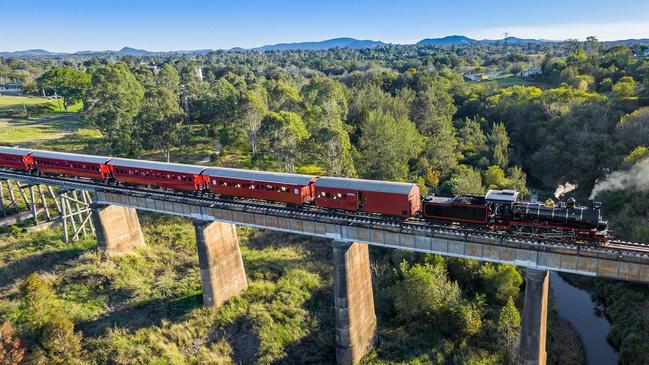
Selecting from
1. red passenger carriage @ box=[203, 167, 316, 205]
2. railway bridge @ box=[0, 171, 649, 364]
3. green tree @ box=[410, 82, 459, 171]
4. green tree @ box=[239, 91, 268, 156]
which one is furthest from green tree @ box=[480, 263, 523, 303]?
green tree @ box=[239, 91, 268, 156]

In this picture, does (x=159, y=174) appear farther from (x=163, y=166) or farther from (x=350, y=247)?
(x=350, y=247)

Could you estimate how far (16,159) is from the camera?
156 ft

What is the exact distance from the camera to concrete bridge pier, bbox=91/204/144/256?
4244 cm

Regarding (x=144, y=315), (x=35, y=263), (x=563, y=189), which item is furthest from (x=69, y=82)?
(x=563, y=189)

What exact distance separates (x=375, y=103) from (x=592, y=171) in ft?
141

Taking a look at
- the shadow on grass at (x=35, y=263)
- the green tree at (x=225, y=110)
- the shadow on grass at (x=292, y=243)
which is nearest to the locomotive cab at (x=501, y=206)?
the shadow on grass at (x=292, y=243)

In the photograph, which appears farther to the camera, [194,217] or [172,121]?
[172,121]

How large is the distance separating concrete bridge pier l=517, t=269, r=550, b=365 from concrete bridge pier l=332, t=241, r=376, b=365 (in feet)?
38.4

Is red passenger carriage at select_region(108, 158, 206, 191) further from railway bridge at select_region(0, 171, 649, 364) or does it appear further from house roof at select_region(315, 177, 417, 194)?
house roof at select_region(315, 177, 417, 194)

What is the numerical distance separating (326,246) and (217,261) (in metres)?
15.6

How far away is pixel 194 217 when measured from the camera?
38.2 metres

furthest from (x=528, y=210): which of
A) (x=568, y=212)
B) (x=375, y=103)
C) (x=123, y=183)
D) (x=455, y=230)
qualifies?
(x=375, y=103)

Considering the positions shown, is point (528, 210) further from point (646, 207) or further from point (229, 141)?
point (229, 141)

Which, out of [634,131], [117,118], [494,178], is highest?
[117,118]
